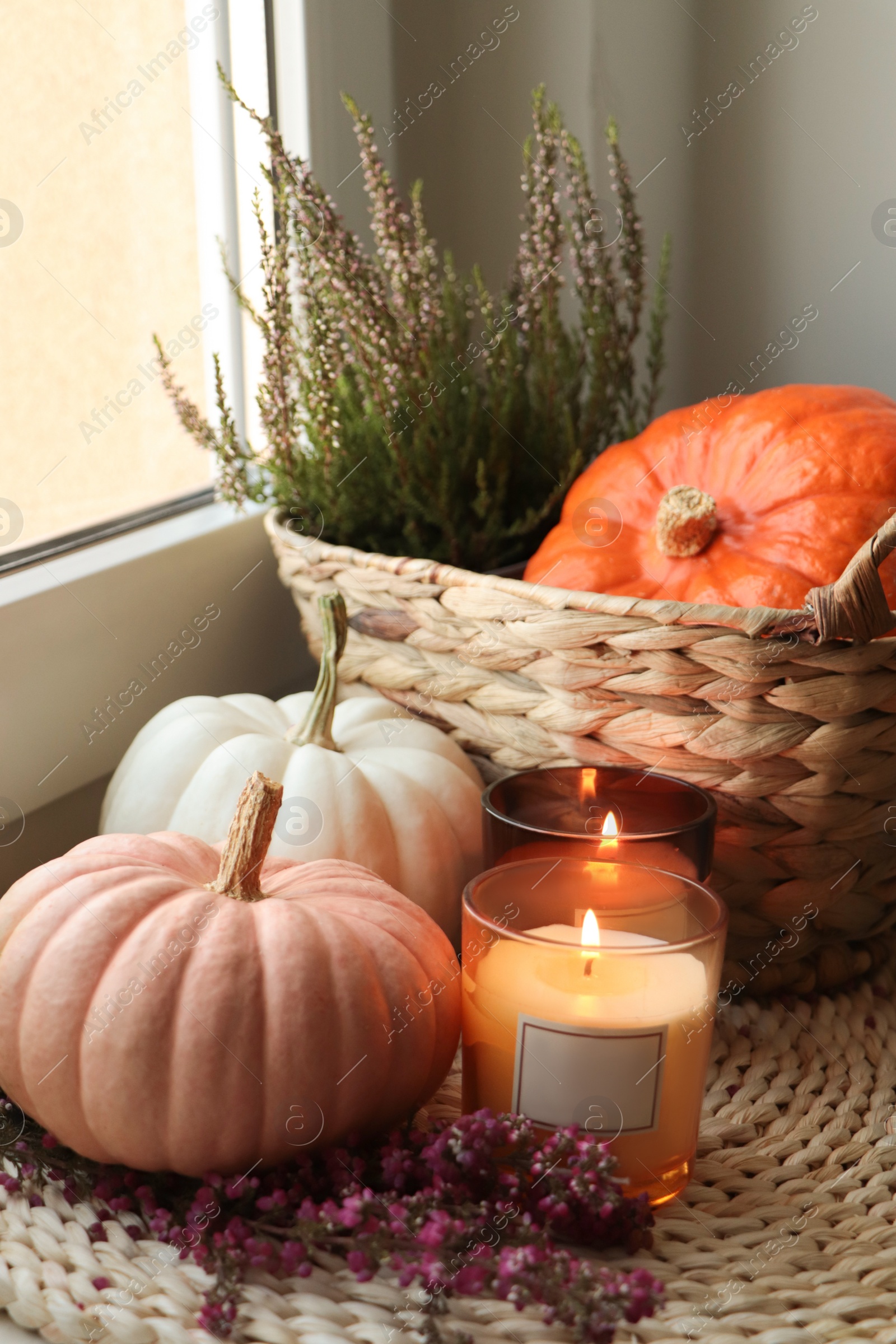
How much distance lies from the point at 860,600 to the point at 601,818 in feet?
0.70

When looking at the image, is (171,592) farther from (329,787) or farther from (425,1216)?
(425,1216)

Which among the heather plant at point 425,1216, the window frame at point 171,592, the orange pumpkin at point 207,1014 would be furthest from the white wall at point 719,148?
the heather plant at point 425,1216

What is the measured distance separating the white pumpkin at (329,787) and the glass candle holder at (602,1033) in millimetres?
175

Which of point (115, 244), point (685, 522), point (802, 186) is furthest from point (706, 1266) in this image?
point (802, 186)

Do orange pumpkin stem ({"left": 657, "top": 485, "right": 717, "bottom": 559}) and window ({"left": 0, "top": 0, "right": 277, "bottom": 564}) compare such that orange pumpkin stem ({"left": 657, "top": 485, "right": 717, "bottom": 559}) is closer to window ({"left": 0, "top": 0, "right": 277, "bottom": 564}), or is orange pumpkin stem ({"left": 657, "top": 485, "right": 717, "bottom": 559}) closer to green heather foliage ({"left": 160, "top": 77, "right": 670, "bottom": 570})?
green heather foliage ({"left": 160, "top": 77, "right": 670, "bottom": 570})

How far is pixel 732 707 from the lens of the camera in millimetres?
709

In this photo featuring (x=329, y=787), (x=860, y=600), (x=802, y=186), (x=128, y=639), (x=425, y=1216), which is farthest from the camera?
(x=802, y=186)

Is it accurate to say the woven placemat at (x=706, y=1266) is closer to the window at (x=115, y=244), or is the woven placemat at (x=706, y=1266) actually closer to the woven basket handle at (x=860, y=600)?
the woven basket handle at (x=860, y=600)

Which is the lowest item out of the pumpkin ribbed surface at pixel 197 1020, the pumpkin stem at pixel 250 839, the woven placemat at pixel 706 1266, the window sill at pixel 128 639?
the woven placemat at pixel 706 1266

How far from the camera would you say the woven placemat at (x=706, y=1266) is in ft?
1.63

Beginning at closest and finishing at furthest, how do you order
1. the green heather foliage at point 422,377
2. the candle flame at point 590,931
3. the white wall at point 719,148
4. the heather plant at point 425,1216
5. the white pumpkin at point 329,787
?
the heather plant at point 425,1216 < the candle flame at point 590,931 < the white pumpkin at point 329,787 < the green heather foliage at point 422,377 < the white wall at point 719,148

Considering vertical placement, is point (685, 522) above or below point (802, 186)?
→ below

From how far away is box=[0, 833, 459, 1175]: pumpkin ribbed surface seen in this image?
54cm

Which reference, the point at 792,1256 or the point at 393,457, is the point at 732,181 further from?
the point at 792,1256
